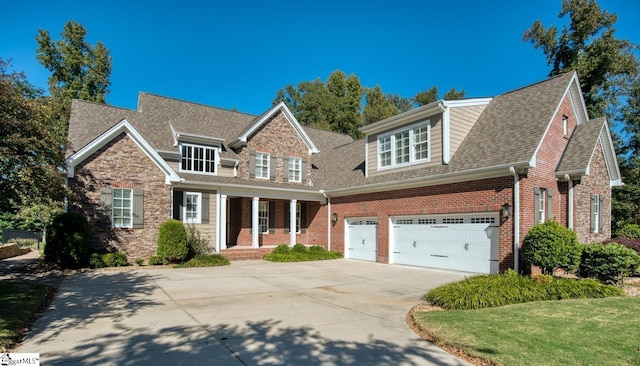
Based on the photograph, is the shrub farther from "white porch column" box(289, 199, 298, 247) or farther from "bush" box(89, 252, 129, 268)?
"bush" box(89, 252, 129, 268)

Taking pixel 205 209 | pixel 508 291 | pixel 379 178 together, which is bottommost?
pixel 508 291

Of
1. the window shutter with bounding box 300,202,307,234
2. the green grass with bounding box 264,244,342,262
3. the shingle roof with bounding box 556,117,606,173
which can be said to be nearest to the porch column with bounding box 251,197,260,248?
the green grass with bounding box 264,244,342,262

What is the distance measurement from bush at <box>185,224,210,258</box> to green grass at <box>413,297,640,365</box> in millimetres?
11699

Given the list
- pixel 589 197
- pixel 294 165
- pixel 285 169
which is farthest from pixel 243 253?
pixel 589 197

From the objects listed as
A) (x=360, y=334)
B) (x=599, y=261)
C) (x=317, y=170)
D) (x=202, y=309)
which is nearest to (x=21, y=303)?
(x=202, y=309)

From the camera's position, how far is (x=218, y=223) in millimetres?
17859

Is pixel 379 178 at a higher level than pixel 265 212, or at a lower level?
higher

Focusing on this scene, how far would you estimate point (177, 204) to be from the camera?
17.3 m

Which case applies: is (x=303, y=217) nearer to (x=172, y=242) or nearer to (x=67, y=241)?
(x=172, y=242)

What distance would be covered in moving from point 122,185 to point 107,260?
9.80 feet

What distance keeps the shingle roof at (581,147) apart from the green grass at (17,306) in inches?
613

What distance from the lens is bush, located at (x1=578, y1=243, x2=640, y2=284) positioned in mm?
10766

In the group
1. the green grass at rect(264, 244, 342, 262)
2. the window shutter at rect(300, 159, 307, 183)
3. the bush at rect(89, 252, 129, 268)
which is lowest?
the green grass at rect(264, 244, 342, 262)

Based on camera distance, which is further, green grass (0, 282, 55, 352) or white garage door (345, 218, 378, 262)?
white garage door (345, 218, 378, 262)
